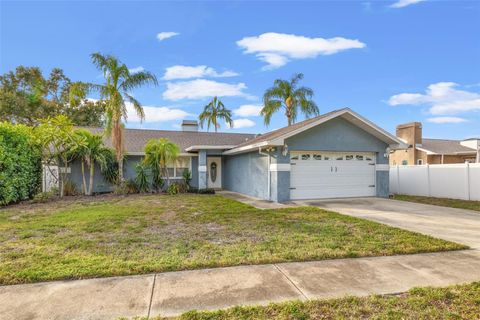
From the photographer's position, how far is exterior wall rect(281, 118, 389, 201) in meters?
11.2

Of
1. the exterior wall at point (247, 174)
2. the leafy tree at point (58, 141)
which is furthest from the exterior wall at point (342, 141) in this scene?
the leafy tree at point (58, 141)

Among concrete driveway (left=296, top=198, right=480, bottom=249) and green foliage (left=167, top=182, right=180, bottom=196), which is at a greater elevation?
green foliage (left=167, top=182, right=180, bottom=196)

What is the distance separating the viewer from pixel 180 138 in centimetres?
1786

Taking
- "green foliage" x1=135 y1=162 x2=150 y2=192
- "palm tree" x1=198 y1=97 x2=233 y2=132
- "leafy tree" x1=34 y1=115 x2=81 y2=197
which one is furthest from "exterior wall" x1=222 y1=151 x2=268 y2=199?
"palm tree" x1=198 y1=97 x2=233 y2=132

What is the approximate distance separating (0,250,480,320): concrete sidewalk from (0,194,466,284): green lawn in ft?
0.89

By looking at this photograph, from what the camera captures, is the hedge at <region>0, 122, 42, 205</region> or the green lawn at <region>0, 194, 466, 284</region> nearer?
the green lawn at <region>0, 194, 466, 284</region>

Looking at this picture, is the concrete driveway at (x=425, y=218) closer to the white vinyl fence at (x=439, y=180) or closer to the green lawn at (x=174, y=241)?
the green lawn at (x=174, y=241)

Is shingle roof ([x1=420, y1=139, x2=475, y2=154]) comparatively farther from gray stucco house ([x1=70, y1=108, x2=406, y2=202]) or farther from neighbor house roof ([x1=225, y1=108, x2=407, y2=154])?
gray stucco house ([x1=70, y1=108, x2=406, y2=202])

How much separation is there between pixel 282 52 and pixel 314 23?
124 inches

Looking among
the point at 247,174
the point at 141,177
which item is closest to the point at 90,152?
the point at 141,177

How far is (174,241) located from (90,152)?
965 cm

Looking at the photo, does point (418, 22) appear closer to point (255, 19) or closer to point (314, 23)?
point (314, 23)

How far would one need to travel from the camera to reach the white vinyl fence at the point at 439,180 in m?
11.3

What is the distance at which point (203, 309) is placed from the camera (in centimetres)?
283
